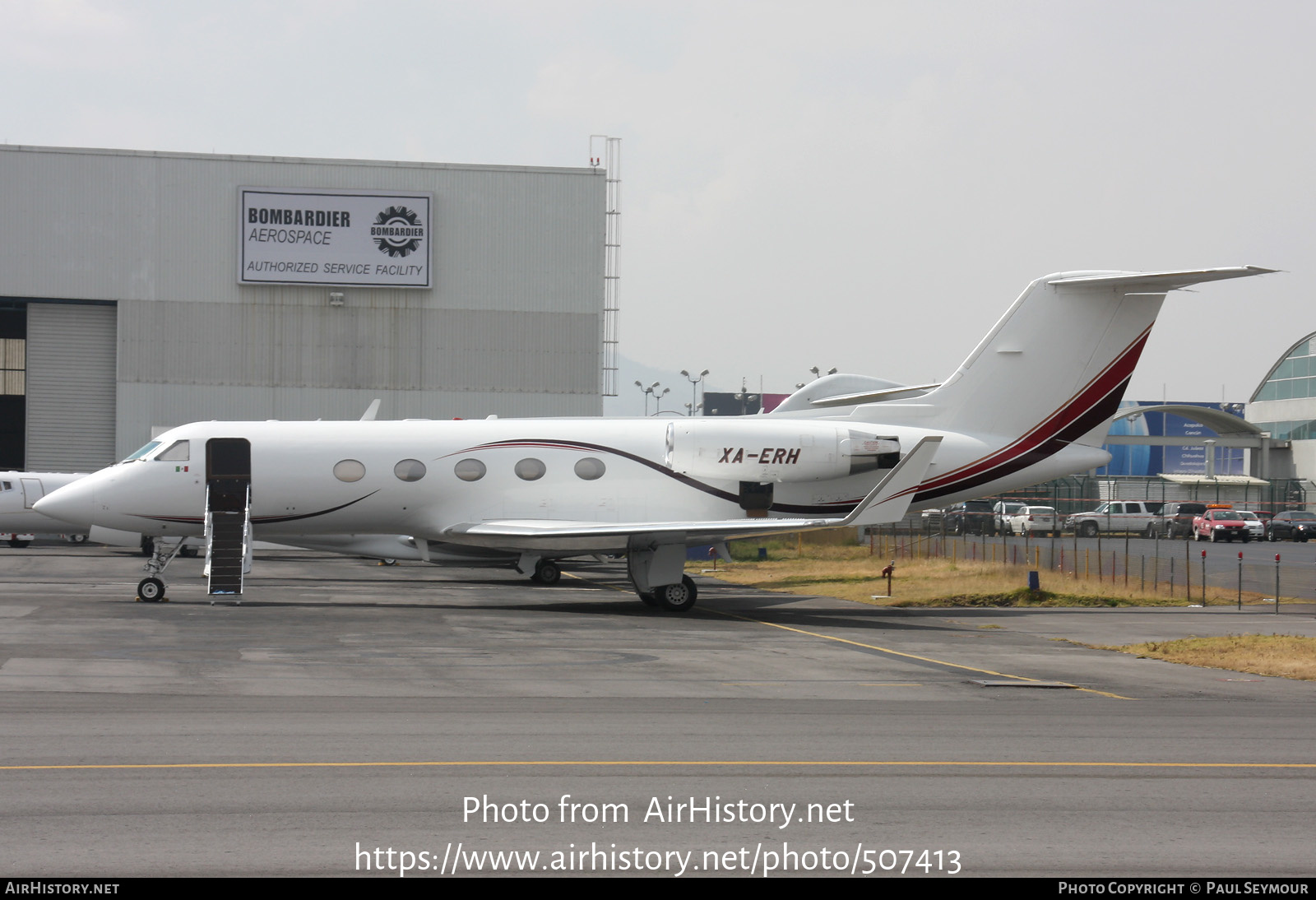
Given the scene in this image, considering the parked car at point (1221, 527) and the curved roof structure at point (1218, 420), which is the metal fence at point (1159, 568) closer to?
the parked car at point (1221, 527)

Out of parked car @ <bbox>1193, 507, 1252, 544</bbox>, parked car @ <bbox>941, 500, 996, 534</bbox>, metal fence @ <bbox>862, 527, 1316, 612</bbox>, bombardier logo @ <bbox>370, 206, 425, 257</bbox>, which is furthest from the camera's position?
parked car @ <bbox>941, 500, 996, 534</bbox>

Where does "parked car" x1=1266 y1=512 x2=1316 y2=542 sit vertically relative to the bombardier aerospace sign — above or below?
below

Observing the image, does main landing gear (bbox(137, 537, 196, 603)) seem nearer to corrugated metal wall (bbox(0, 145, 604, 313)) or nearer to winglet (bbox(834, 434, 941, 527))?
winglet (bbox(834, 434, 941, 527))

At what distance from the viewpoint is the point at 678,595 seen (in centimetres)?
2156

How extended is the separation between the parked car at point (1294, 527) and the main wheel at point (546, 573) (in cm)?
3991

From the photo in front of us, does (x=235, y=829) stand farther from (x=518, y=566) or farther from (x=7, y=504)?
(x=7, y=504)

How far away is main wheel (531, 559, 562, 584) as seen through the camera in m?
27.6

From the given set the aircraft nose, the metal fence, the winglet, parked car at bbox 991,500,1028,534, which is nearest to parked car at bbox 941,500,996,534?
parked car at bbox 991,500,1028,534

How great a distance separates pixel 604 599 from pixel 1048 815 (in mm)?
17227

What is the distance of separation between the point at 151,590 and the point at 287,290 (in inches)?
1023

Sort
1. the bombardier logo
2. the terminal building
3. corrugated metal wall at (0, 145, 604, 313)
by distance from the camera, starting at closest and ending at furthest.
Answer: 1. corrugated metal wall at (0, 145, 604, 313)
2. the bombardier logo
3. the terminal building

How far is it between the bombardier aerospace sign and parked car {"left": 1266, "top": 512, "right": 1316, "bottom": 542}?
38717 millimetres

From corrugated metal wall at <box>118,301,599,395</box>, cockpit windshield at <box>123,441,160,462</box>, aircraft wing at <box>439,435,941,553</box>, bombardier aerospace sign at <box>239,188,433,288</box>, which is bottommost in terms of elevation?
aircraft wing at <box>439,435,941,553</box>
